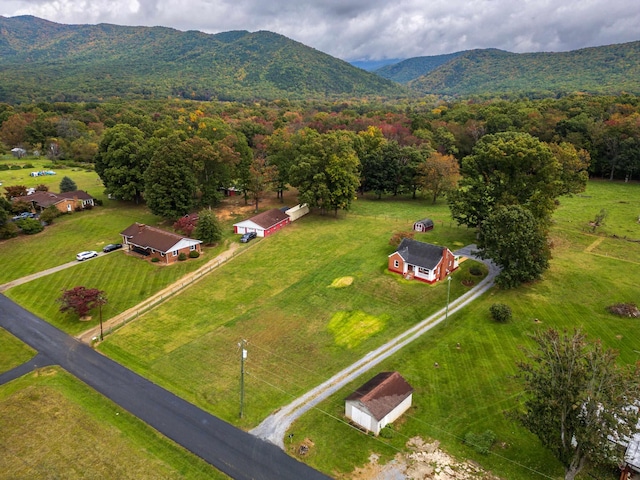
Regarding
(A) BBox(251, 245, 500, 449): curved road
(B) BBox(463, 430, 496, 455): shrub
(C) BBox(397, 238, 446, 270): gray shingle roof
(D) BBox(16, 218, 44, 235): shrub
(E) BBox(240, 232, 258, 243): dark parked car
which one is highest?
(D) BBox(16, 218, 44, 235): shrub

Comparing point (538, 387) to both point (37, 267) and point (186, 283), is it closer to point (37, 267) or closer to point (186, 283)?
point (186, 283)

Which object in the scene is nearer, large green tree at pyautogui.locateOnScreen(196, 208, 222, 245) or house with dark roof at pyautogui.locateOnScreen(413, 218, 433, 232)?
large green tree at pyautogui.locateOnScreen(196, 208, 222, 245)

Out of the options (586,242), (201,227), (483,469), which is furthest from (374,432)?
(586,242)

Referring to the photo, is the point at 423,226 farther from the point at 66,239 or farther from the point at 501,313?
the point at 66,239

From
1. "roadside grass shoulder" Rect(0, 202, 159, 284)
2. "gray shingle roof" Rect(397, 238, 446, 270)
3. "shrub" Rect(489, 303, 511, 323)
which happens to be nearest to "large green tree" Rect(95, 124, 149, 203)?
"roadside grass shoulder" Rect(0, 202, 159, 284)

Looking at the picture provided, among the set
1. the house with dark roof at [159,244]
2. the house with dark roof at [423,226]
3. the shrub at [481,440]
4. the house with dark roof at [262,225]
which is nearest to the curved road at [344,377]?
the shrub at [481,440]

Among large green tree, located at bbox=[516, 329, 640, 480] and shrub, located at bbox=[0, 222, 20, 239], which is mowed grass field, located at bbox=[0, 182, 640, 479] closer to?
large green tree, located at bbox=[516, 329, 640, 480]

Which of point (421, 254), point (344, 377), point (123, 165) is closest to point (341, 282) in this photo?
point (421, 254)

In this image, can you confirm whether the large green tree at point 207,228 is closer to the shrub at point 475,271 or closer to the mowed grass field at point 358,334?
the mowed grass field at point 358,334
